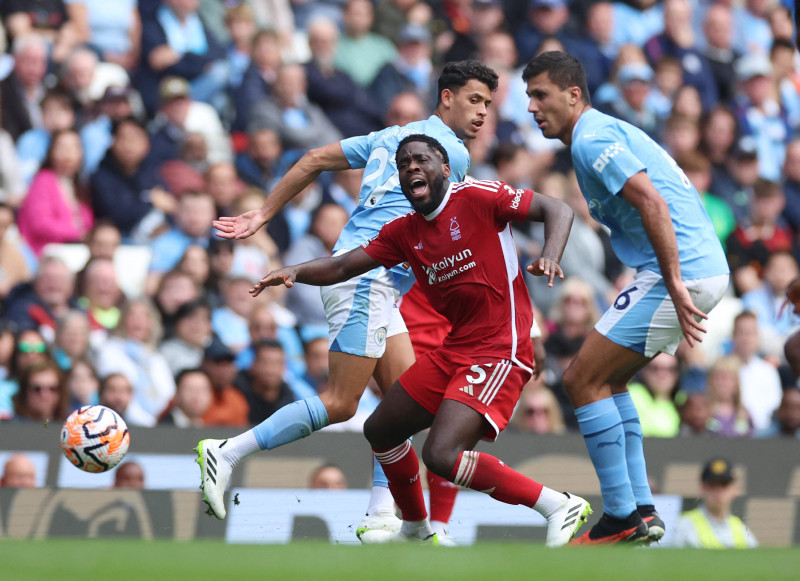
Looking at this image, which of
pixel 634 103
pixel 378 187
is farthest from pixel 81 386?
pixel 634 103

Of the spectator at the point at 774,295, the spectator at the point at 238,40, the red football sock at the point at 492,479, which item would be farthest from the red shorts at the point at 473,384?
the spectator at the point at 774,295

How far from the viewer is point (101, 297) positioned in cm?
1043

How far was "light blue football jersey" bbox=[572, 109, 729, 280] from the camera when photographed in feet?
21.3

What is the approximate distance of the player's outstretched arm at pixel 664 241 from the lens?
20.2 ft

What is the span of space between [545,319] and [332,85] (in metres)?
3.35

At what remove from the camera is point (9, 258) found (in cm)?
1055

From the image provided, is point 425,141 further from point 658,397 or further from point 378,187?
point 658,397

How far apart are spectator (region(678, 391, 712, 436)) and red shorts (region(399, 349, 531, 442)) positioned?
4871 millimetres

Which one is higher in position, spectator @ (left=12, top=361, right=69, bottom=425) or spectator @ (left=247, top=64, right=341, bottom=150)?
spectator @ (left=247, top=64, right=341, bottom=150)

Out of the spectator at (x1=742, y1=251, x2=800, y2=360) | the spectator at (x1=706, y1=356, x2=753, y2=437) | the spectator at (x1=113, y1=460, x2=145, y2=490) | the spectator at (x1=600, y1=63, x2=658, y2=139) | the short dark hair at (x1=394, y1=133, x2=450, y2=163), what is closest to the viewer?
the short dark hair at (x1=394, y1=133, x2=450, y2=163)

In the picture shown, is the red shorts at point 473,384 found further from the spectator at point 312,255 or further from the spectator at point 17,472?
the spectator at point 312,255

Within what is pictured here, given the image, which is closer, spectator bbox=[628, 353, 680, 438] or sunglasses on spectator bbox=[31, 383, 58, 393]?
sunglasses on spectator bbox=[31, 383, 58, 393]

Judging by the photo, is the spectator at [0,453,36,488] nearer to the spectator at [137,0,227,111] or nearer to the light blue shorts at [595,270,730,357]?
the light blue shorts at [595,270,730,357]

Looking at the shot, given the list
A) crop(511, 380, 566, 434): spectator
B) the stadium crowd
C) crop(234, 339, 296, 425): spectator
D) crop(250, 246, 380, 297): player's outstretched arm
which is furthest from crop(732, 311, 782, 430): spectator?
crop(250, 246, 380, 297): player's outstretched arm
